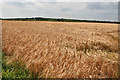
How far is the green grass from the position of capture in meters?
2.82

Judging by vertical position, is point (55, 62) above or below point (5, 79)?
above

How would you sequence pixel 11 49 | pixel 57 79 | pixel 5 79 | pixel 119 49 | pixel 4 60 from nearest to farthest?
pixel 57 79
pixel 5 79
pixel 4 60
pixel 11 49
pixel 119 49

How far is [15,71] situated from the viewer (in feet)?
9.86

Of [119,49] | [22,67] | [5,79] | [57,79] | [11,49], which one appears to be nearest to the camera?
[57,79]

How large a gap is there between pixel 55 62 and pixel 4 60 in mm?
1616

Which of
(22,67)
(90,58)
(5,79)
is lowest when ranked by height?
(5,79)

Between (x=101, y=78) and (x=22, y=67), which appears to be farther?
(x=22, y=67)

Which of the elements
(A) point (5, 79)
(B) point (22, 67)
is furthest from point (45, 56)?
(A) point (5, 79)

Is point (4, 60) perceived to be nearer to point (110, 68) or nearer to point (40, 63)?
point (40, 63)

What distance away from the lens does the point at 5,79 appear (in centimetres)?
281

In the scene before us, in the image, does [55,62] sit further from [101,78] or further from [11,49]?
[11,49]

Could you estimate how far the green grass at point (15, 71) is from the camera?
2823 millimetres

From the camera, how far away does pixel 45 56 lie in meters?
3.21

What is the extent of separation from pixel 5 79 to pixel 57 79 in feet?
4.21
